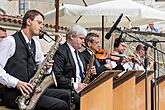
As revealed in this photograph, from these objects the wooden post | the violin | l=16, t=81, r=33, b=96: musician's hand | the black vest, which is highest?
the black vest

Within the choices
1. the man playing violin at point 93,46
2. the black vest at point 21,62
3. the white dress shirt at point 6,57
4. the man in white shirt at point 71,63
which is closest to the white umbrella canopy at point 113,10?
the man playing violin at point 93,46

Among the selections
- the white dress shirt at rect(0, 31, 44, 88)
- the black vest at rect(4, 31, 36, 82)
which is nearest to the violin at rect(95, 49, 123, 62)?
the black vest at rect(4, 31, 36, 82)

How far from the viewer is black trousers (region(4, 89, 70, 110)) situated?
148 inches

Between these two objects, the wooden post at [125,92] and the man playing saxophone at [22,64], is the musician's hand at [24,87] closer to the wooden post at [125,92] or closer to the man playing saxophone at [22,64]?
the man playing saxophone at [22,64]

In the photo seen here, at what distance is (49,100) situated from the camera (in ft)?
12.8

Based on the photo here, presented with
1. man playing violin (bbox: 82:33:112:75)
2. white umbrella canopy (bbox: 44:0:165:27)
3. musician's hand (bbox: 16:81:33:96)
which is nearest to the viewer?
musician's hand (bbox: 16:81:33:96)

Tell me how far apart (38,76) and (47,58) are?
262 millimetres

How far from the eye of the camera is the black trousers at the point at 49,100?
3762 millimetres

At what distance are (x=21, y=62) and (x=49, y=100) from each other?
18.5 inches

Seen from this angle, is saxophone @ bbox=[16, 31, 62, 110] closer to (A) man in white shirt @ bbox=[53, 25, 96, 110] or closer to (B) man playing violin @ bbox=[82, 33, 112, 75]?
(A) man in white shirt @ bbox=[53, 25, 96, 110]

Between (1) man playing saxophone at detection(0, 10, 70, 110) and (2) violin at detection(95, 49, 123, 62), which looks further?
(2) violin at detection(95, 49, 123, 62)

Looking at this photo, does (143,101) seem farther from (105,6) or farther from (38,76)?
(105,6)

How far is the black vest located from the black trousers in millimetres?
174

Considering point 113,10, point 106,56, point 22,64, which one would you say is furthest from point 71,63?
point 113,10
